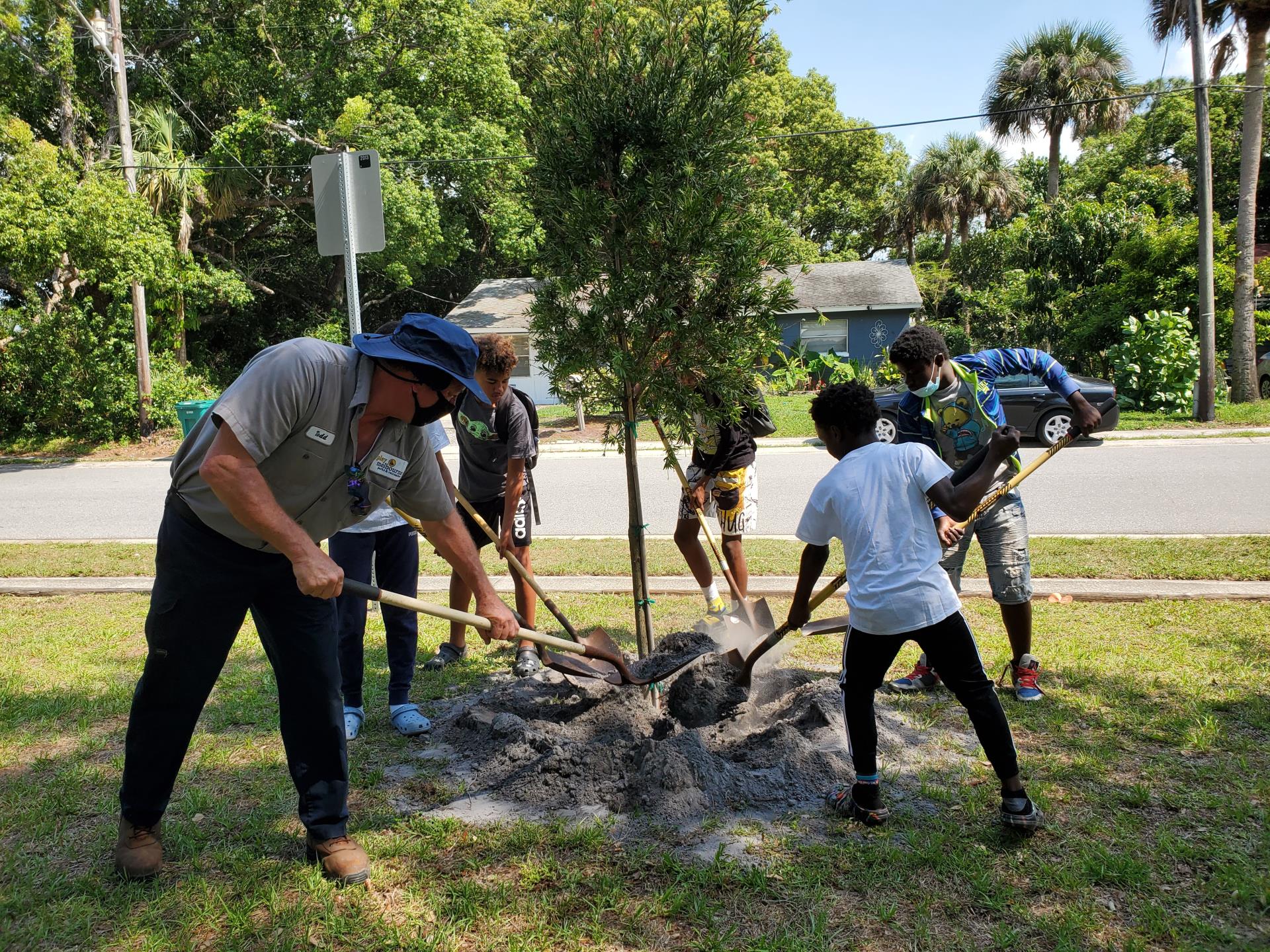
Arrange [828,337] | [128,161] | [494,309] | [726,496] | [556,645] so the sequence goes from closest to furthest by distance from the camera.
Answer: [556,645] → [726,496] → [128,161] → [494,309] → [828,337]

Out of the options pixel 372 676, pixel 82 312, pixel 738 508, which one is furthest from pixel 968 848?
pixel 82 312

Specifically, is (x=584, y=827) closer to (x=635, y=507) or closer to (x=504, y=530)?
(x=635, y=507)

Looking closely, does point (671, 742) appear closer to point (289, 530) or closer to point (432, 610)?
point (432, 610)

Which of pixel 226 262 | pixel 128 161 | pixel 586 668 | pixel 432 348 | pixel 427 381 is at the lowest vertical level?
pixel 586 668

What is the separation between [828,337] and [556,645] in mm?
27867

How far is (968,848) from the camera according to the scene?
10.3 ft

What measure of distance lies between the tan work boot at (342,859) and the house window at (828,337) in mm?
28203

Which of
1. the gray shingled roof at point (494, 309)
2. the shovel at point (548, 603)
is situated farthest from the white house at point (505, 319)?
the shovel at point (548, 603)

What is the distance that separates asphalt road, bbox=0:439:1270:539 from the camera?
29.6ft

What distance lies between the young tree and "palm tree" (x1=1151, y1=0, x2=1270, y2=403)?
16510 millimetres

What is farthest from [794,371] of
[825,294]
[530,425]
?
[530,425]

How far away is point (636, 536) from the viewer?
452cm

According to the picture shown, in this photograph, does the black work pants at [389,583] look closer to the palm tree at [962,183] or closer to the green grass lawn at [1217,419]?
the green grass lawn at [1217,419]

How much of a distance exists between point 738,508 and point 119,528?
7979 mm
